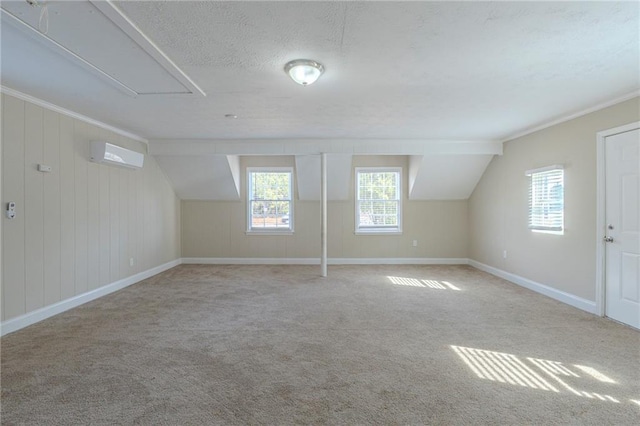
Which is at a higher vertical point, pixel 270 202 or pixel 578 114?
pixel 578 114

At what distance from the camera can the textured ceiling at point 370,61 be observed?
6.37ft

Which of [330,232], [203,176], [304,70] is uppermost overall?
[304,70]

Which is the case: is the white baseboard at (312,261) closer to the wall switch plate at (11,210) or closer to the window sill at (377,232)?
the window sill at (377,232)

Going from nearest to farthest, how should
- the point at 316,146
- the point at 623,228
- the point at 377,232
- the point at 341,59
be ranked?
1. the point at 341,59
2. the point at 623,228
3. the point at 316,146
4. the point at 377,232

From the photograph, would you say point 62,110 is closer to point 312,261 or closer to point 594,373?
point 312,261

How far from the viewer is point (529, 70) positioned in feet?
9.02

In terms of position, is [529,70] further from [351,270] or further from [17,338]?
[17,338]

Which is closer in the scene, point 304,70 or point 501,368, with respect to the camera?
point 501,368

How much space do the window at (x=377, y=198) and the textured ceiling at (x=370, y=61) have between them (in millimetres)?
2609

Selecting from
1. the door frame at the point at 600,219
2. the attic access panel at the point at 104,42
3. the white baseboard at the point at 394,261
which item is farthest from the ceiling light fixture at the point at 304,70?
the white baseboard at the point at 394,261

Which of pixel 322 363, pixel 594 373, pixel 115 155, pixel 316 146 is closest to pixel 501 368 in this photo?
pixel 594 373

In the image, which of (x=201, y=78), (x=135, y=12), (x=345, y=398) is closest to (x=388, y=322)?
(x=345, y=398)

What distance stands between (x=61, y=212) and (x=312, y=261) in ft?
14.6

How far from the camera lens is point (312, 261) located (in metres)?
7.02
